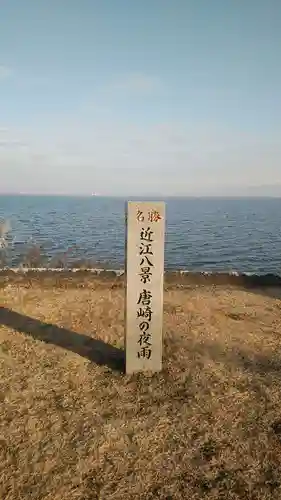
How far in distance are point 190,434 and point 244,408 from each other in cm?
77

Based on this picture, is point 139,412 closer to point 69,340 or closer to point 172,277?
point 69,340

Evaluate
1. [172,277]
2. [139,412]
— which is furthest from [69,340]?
[172,277]

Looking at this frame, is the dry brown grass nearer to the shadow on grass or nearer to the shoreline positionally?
the shadow on grass

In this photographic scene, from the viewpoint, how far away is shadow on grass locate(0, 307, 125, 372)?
5.22m

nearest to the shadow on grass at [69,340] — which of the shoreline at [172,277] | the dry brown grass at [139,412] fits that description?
the dry brown grass at [139,412]

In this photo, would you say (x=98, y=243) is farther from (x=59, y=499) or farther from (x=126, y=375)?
(x=59, y=499)

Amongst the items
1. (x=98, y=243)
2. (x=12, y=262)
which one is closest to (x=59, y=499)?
(x=12, y=262)

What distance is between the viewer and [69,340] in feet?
19.0

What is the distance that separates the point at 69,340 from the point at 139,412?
2.12m

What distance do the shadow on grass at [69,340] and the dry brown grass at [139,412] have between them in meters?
0.03

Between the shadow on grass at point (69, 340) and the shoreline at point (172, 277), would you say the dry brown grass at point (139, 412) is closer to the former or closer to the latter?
the shadow on grass at point (69, 340)

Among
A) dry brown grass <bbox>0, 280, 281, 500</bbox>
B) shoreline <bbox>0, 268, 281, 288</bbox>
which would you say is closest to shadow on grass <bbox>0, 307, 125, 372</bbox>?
dry brown grass <bbox>0, 280, 281, 500</bbox>

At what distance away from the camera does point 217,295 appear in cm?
805

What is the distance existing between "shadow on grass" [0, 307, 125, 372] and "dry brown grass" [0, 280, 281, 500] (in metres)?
0.03
